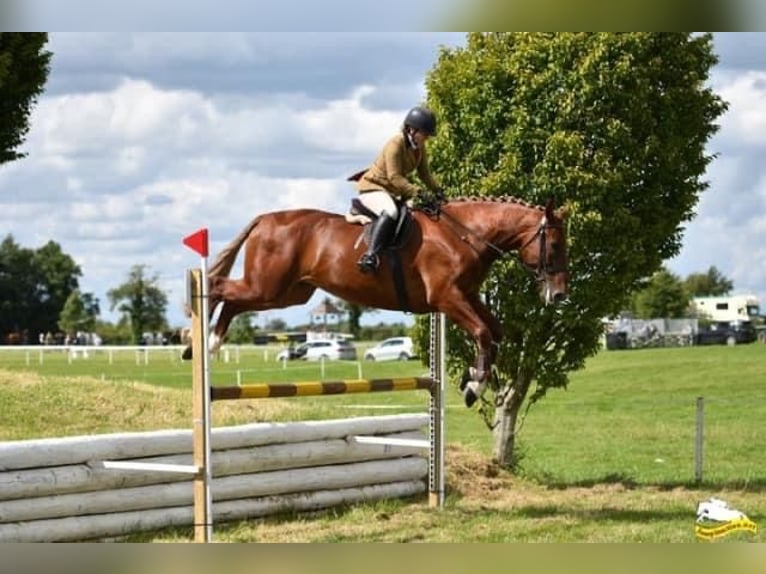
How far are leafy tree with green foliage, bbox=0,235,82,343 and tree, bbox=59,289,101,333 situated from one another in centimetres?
13

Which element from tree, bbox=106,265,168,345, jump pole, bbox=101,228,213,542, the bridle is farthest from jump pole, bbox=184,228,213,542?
tree, bbox=106,265,168,345

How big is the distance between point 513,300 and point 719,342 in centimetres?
1408

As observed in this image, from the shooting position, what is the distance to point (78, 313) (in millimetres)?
18234

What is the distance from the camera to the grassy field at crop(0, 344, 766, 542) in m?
6.33

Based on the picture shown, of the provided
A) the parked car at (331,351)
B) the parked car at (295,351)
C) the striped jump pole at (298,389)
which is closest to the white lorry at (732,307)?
the parked car at (331,351)

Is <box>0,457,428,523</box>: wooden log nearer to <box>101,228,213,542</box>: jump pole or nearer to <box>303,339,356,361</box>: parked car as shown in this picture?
<box>101,228,213,542</box>: jump pole

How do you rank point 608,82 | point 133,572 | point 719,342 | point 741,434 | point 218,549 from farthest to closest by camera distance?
point 719,342, point 741,434, point 608,82, point 218,549, point 133,572

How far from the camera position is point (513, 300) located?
26.2 feet

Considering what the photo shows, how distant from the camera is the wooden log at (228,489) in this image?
5.68 m

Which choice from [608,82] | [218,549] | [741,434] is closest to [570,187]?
[608,82]

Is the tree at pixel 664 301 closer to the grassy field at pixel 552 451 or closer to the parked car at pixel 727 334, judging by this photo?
the parked car at pixel 727 334

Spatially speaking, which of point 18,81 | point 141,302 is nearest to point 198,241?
point 18,81

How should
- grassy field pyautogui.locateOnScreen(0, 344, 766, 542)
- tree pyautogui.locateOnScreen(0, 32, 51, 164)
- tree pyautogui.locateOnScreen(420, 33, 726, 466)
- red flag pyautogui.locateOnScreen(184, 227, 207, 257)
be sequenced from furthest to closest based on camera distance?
1. tree pyautogui.locateOnScreen(0, 32, 51, 164)
2. tree pyautogui.locateOnScreen(420, 33, 726, 466)
3. grassy field pyautogui.locateOnScreen(0, 344, 766, 542)
4. red flag pyautogui.locateOnScreen(184, 227, 207, 257)

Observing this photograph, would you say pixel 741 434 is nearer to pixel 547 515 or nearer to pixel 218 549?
pixel 547 515
